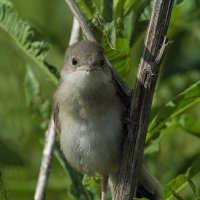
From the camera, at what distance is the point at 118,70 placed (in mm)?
4805

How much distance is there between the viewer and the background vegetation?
190 inches

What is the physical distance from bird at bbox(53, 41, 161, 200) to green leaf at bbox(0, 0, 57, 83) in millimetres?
169

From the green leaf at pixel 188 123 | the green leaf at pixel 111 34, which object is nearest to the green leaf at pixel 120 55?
the green leaf at pixel 111 34

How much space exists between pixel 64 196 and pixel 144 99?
1.91 m

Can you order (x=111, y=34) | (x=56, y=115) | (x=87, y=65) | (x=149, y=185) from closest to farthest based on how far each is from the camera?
Answer: (x=111, y=34), (x=87, y=65), (x=149, y=185), (x=56, y=115)

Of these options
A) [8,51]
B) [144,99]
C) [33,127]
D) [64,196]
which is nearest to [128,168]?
[144,99]

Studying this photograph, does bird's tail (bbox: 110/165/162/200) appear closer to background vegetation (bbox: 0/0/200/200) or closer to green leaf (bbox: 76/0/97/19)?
background vegetation (bbox: 0/0/200/200)

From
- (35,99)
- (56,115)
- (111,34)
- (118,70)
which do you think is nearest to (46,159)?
(56,115)

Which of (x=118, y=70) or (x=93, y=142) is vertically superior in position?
(x=118, y=70)

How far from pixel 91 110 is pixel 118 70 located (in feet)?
0.94

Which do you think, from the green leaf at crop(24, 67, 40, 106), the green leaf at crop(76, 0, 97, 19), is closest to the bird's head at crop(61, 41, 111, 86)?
the green leaf at crop(76, 0, 97, 19)

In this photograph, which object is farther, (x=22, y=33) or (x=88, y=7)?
(x=22, y=33)

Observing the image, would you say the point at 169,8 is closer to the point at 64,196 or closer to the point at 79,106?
the point at 79,106

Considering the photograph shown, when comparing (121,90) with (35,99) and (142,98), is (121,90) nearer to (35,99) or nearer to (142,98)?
(142,98)
